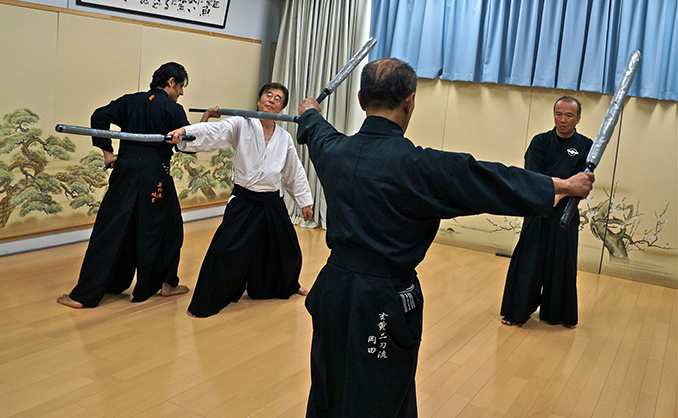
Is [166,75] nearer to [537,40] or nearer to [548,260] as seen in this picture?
[548,260]

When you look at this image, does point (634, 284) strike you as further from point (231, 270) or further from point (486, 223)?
point (231, 270)

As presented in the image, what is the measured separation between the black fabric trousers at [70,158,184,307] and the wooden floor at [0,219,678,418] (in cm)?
14

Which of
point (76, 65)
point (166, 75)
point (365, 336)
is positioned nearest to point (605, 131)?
point (365, 336)

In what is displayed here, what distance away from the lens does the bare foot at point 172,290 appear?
3.67 meters

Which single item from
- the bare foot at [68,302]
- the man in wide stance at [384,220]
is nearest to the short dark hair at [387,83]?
the man in wide stance at [384,220]

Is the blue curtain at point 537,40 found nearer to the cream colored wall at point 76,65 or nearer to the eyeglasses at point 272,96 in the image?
the cream colored wall at point 76,65

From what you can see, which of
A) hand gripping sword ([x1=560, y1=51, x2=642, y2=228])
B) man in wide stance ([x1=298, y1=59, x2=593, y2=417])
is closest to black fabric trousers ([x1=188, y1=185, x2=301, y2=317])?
man in wide stance ([x1=298, y1=59, x2=593, y2=417])

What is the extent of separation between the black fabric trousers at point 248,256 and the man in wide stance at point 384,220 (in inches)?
68.9

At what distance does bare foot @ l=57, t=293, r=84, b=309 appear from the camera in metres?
3.35

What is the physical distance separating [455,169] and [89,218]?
3882 millimetres

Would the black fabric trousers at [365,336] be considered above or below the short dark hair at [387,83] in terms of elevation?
below

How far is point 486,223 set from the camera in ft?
18.1

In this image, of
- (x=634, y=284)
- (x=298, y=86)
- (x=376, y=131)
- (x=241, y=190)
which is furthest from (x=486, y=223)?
(x=376, y=131)

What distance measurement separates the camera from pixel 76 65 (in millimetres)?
4379
